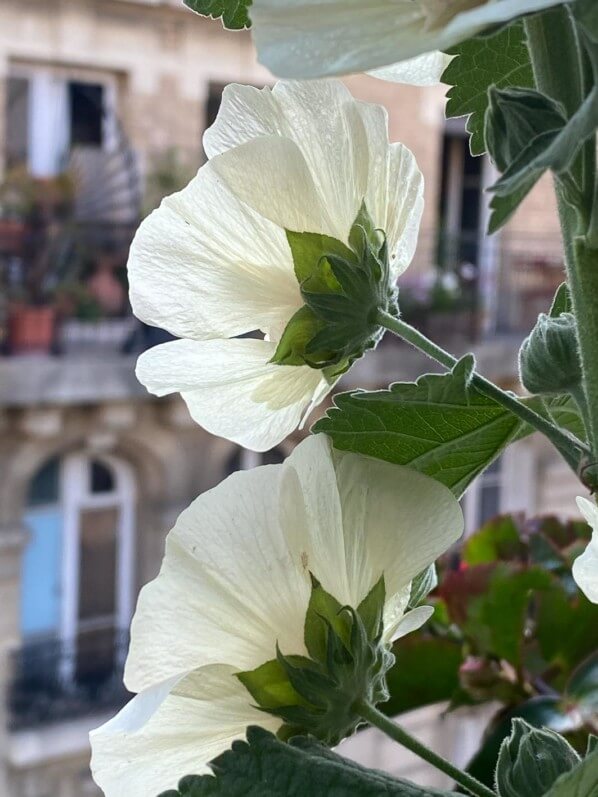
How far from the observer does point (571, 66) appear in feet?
0.58

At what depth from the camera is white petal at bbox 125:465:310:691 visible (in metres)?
0.21

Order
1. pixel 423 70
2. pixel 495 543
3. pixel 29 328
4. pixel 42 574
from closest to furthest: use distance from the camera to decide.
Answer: pixel 423 70, pixel 495 543, pixel 29 328, pixel 42 574

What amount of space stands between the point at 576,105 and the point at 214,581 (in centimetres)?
11

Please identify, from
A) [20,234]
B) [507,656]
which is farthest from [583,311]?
[20,234]

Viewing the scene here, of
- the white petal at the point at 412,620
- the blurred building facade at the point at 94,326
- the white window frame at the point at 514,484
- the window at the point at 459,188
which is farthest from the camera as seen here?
the white window frame at the point at 514,484

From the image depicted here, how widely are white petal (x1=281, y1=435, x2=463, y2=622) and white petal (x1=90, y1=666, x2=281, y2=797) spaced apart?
1.2 inches

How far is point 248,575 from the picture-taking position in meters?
0.22

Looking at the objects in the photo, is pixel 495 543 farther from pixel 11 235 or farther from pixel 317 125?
pixel 11 235

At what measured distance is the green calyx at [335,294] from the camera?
0.23m

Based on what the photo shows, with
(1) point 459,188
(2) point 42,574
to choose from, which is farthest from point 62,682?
(1) point 459,188

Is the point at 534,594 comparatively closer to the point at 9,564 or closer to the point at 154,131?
the point at 9,564

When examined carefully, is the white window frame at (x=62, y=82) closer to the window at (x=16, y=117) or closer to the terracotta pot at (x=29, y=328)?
the window at (x=16, y=117)

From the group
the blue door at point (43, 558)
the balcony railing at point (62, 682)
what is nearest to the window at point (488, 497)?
the balcony railing at point (62, 682)

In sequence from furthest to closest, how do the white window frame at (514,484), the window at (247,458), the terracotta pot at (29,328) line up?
the white window frame at (514,484) < the window at (247,458) < the terracotta pot at (29,328)
